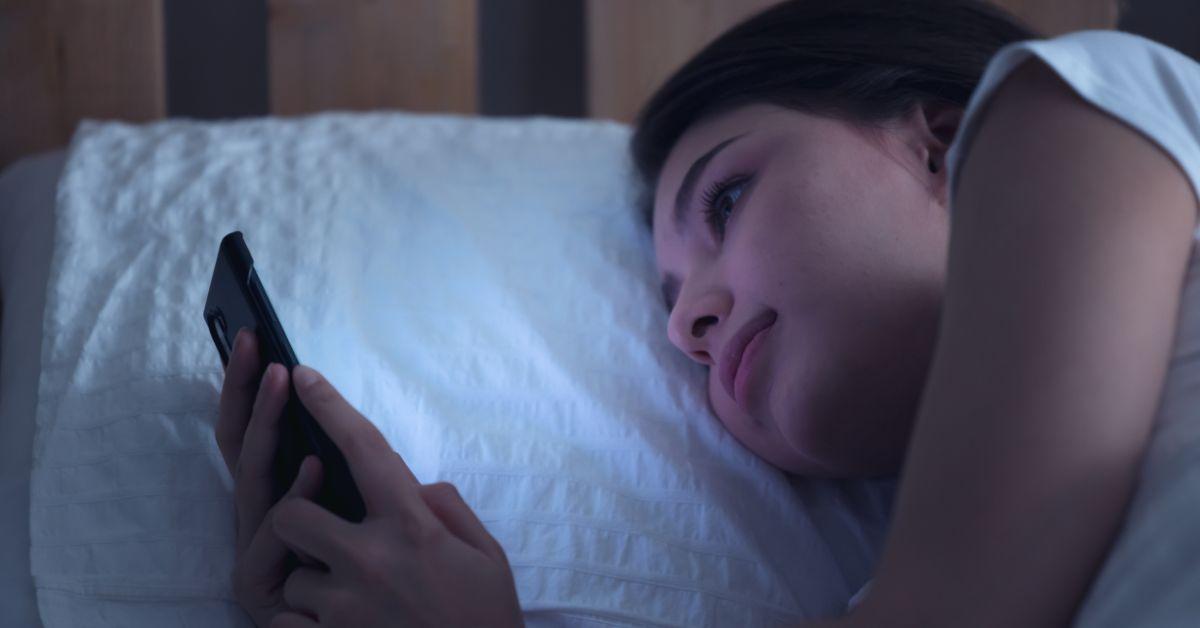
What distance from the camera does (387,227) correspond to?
3.04ft

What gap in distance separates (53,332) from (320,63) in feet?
1.89

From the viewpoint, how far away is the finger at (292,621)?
59 centimetres

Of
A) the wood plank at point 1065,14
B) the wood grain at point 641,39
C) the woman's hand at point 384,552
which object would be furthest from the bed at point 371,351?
the wood plank at point 1065,14

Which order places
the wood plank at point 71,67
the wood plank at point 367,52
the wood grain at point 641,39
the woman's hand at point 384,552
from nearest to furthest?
the woman's hand at point 384,552
the wood plank at point 71,67
the wood plank at point 367,52
the wood grain at point 641,39

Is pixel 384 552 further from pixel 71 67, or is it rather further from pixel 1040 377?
pixel 71 67

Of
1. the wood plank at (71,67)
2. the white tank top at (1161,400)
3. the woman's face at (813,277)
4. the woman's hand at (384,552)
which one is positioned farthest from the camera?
the wood plank at (71,67)

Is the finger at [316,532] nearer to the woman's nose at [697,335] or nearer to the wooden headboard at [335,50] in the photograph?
the woman's nose at [697,335]

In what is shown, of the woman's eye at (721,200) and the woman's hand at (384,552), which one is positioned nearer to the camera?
the woman's hand at (384,552)

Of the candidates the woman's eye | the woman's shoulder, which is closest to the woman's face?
the woman's eye

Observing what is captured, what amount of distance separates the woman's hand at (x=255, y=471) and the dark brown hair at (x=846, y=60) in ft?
1.50

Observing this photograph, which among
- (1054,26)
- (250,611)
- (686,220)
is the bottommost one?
(250,611)

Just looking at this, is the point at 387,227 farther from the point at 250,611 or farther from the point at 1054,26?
the point at 1054,26

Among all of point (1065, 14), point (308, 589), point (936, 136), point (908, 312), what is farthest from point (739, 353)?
point (1065, 14)

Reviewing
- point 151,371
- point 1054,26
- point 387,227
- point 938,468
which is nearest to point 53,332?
point 151,371
